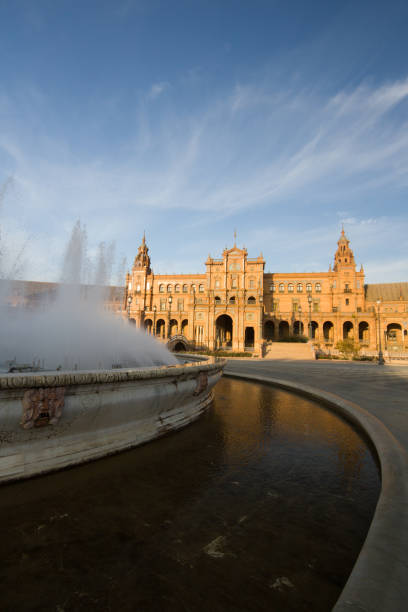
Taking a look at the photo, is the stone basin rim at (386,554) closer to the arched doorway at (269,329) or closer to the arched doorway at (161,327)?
the arched doorway at (269,329)

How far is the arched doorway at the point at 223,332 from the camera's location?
1988 inches

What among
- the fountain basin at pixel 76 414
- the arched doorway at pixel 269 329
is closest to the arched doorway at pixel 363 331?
the arched doorway at pixel 269 329

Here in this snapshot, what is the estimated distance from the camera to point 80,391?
484 centimetres

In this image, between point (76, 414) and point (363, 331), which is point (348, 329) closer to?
point (363, 331)

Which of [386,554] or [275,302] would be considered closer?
[386,554]

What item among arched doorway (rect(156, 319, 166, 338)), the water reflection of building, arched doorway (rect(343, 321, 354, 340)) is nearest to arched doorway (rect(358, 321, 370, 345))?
arched doorway (rect(343, 321, 354, 340))

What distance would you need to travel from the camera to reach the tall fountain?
14.4 feet

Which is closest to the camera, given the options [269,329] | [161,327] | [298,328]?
[298,328]

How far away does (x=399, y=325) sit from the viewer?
185 feet

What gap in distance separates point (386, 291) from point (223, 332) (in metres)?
37.3

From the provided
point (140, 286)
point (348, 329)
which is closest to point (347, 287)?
point (348, 329)

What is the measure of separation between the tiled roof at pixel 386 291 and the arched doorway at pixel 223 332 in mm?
30689

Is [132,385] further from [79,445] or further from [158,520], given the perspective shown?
[158,520]

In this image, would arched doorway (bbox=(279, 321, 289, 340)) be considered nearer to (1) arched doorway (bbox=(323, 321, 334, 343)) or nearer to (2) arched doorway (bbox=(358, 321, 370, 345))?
(1) arched doorway (bbox=(323, 321, 334, 343))
